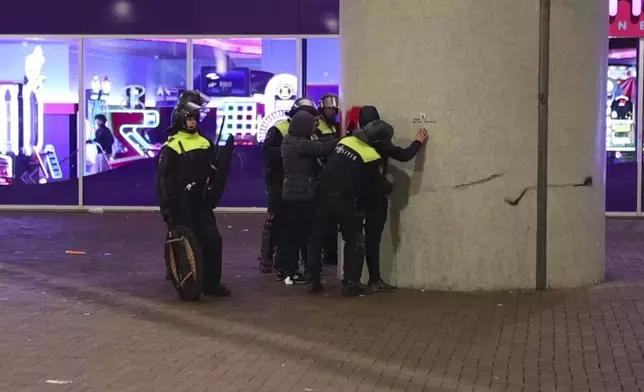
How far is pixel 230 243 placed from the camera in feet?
→ 46.5

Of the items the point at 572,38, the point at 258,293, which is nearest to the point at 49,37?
the point at 258,293

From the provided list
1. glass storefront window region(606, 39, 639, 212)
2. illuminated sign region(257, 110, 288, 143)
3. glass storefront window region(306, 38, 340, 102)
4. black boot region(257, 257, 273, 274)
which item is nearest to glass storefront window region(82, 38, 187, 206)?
illuminated sign region(257, 110, 288, 143)

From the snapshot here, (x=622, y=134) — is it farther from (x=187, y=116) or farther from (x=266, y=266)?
(x=187, y=116)

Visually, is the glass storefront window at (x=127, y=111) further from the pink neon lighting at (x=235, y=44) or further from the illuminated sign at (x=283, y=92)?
the illuminated sign at (x=283, y=92)

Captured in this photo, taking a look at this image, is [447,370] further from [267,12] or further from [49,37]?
[49,37]

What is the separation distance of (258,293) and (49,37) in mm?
9900

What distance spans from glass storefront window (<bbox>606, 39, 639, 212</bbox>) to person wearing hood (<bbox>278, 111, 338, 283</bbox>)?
8510 millimetres

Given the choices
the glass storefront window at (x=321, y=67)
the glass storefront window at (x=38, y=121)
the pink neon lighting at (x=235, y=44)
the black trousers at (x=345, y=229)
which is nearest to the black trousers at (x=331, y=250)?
the black trousers at (x=345, y=229)

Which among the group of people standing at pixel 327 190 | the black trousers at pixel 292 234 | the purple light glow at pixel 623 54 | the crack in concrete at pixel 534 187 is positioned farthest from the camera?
the purple light glow at pixel 623 54

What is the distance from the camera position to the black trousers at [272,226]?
10953 mm

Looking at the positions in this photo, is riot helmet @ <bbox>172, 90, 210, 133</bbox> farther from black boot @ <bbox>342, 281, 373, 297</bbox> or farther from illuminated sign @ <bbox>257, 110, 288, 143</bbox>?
illuminated sign @ <bbox>257, 110, 288, 143</bbox>

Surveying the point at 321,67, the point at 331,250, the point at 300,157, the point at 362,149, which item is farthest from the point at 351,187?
the point at 321,67

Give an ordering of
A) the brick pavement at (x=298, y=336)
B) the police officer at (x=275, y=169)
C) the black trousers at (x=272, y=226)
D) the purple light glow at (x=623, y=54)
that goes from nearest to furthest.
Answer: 1. the brick pavement at (x=298, y=336)
2. the police officer at (x=275, y=169)
3. the black trousers at (x=272, y=226)
4. the purple light glow at (x=623, y=54)

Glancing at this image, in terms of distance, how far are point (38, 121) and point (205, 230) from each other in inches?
385
